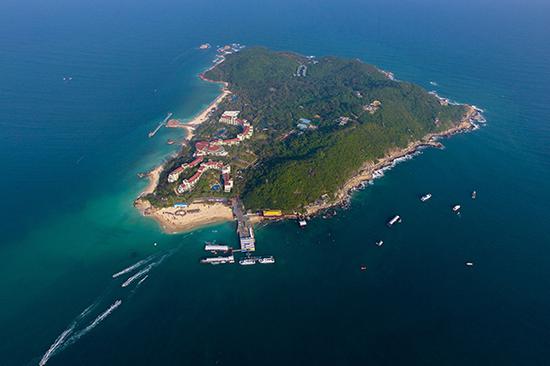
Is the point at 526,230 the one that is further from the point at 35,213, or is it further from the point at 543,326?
the point at 35,213

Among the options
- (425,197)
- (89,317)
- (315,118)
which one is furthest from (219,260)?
(315,118)

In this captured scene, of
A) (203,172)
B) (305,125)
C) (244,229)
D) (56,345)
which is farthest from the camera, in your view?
(305,125)

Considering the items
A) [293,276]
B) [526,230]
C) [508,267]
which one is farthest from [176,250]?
[526,230]

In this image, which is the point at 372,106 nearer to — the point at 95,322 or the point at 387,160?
the point at 387,160

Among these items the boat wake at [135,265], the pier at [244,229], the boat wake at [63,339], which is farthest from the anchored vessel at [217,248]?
the boat wake at [63,339]

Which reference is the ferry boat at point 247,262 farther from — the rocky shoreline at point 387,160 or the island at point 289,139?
the rocky shoreline at point 387,160

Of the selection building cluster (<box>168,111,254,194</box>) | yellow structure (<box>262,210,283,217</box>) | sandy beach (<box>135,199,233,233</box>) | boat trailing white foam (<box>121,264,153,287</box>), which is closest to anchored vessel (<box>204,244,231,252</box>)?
sandy beach (<box>135,199,233,233</box>)
